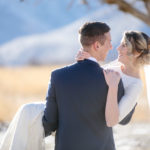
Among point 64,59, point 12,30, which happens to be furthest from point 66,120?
point 12,30

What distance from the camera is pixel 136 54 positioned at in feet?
11.8

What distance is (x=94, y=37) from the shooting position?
10.9ft

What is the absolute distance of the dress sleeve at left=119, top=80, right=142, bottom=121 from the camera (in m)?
3.41

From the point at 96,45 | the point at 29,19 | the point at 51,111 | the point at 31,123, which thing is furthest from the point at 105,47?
the point at 29,19

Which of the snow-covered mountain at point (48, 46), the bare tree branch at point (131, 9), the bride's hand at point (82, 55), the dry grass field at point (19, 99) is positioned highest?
the snow-covered mountain at point (48, 46)

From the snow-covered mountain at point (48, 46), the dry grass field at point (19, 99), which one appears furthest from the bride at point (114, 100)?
the snow-covered mountain at point (48, 46)

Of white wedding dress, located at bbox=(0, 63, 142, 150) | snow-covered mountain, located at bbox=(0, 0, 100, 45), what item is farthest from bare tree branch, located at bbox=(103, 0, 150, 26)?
snow-covered mountain, located at bbox=(0, 0, 100, 45)

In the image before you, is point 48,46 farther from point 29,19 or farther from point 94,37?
point 94,37

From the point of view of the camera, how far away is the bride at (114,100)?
334 centimetres

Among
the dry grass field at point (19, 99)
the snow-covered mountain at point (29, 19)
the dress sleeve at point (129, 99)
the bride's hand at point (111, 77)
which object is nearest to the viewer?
the bride's hand at point (111, 77)

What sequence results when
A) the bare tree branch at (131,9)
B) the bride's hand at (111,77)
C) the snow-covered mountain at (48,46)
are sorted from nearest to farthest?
the bride's hand at (111,77), the bare tree branch at (131,9), the snow-covered mountain at (48,46)

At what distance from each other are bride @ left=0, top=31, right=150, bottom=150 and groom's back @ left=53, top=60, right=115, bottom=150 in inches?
1.9

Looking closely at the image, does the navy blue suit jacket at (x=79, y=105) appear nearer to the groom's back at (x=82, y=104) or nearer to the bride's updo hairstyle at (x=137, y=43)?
the groom's back at (x=82, y=104)

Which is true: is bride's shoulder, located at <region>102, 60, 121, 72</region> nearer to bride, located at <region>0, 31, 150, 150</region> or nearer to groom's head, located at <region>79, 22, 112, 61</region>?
bride, located at <region>0, 31, 150, 150</region>
